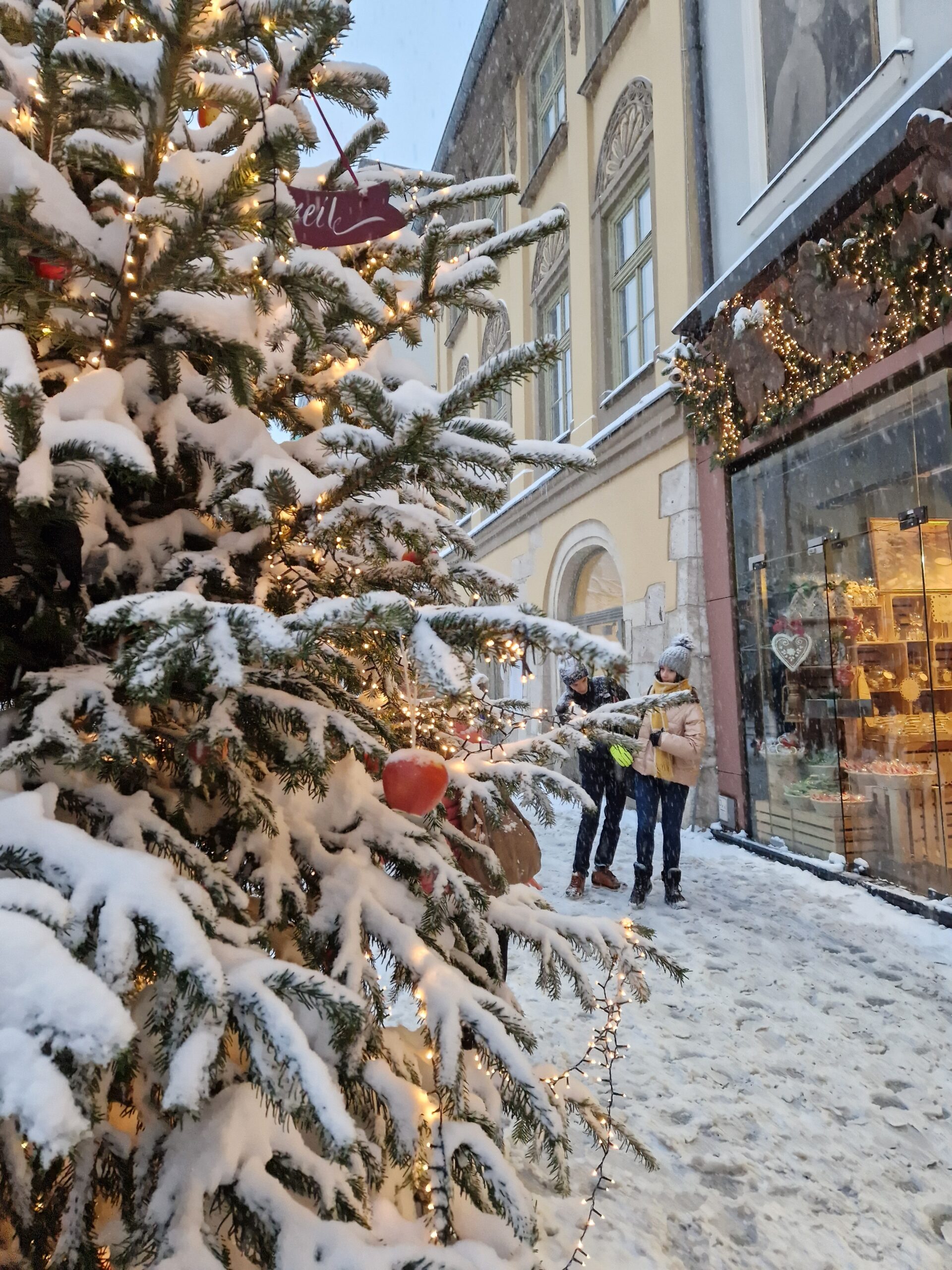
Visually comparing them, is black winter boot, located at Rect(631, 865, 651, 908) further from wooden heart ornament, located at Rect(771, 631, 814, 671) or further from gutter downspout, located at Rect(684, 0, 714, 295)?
gutter downspout, located at Rect(684, 0, 714, 295)

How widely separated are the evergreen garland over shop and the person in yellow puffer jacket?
230cm

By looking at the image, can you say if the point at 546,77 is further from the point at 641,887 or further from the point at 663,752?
the point at 641,887

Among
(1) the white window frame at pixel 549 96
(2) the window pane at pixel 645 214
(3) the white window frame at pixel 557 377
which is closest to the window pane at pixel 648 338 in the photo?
(2) the window pane at pixel 645 214

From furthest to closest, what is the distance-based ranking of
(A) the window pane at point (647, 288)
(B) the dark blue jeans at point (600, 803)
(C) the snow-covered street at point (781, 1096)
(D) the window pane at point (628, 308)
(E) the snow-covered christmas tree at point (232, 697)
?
(D) the window pane at point (628, 308) → (A) the window pane at point (647, 288) → (B) the dark blue jeans at point (600, 803) → (C) the snow-covered street at point (781, 1096) → (E) the snow-covered christmas tree at point (232, 697)

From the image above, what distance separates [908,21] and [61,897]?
645 centimetres

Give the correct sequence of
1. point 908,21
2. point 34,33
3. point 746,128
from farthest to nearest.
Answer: point 746,128 → point 908,21 → point 34,33

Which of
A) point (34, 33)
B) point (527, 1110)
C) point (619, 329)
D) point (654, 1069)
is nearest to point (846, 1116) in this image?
point (654, 1069)

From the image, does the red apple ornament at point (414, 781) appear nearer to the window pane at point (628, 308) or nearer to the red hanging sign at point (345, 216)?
the red hanging sign at point (345, 216)

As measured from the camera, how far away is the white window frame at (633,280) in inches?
335

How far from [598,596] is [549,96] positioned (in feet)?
24.3

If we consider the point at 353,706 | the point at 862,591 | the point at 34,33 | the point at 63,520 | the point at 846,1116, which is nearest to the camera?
the point at 34,33

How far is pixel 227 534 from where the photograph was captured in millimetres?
1462

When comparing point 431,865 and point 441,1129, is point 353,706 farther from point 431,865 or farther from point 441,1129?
point 441,1129

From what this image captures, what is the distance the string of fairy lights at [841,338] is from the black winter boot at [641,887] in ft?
11.7
